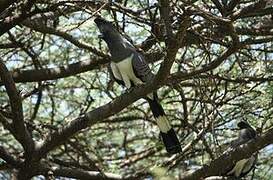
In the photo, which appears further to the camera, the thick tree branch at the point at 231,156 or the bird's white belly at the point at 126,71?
the bird's white belly at the point at 126,71

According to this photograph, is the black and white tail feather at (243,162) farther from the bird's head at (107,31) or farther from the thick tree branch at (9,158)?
the thick tree branch at (9,158)

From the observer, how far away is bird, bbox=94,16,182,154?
441cm

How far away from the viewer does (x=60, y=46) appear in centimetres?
534

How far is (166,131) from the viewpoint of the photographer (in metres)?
4.45

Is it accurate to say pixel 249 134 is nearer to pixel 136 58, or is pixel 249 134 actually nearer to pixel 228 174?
pixel 228 174

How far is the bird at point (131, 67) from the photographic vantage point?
4.41 metres

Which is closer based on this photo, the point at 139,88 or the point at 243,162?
the point at 139,88

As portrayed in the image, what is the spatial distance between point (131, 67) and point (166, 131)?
538 mm

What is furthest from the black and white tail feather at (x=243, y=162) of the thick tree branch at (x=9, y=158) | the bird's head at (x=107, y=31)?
the thick tree branch at (x=9, y=158)

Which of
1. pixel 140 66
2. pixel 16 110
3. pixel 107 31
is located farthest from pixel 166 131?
pixel 16 110

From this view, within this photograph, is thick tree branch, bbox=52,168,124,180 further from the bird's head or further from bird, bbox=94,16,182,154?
the bird's head

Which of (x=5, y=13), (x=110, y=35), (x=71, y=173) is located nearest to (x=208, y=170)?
(x=71, y=173)

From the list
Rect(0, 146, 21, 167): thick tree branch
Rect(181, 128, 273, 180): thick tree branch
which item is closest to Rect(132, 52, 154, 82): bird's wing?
Rect(181, 128, 273, 180): thick tree branch

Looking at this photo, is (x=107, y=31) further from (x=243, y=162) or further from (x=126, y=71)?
(x=243, y=162)
